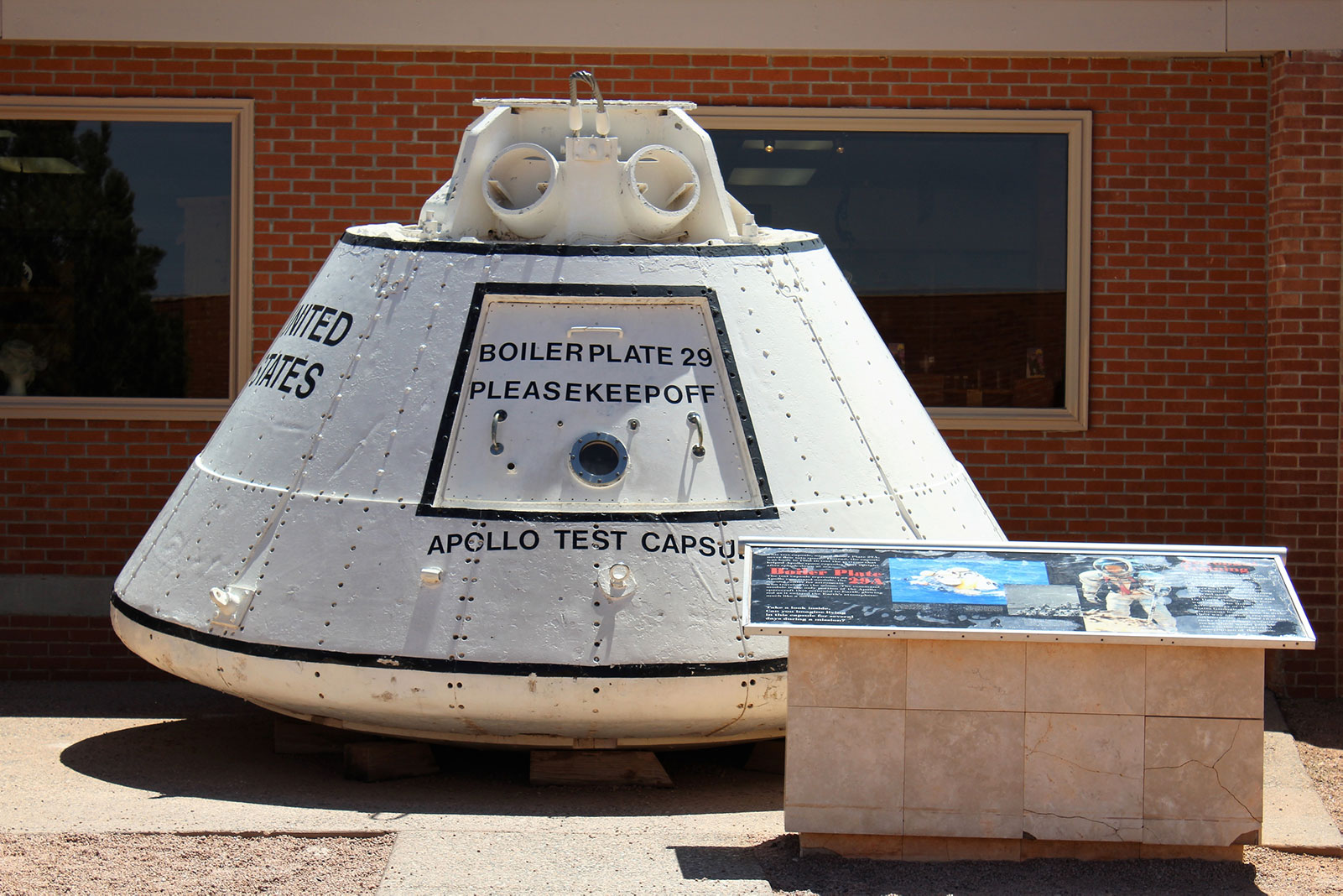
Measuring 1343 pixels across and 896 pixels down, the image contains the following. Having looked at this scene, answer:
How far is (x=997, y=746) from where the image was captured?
4258 millimetres

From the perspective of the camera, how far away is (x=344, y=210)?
762 cm

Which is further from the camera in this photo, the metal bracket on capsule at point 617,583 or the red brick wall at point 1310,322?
the red brick wall at point 1310,322

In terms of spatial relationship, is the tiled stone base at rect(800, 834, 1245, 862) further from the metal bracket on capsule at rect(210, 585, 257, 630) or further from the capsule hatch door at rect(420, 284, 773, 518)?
the metal bracket on capsule at rect(210, 585, 257, 630)

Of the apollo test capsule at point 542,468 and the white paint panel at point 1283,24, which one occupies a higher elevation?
the white paint panel at point 1283,24

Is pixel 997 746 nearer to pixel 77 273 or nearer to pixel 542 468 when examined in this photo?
pixel 542 468

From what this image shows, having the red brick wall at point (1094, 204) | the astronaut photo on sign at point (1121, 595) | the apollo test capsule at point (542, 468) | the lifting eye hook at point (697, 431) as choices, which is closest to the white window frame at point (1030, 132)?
the red brick wall at point (1094, 204)

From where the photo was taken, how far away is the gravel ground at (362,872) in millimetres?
4082

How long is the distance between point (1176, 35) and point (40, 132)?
5902 millimetres

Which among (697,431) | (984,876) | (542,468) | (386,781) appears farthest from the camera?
(386,781)

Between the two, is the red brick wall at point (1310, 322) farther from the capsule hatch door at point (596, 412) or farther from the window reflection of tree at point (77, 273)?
the window reflection of tree at point (77, 273)

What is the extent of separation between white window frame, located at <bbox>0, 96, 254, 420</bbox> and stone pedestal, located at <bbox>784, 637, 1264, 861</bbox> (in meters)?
4.40

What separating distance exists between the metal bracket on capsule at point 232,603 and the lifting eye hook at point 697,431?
1.60m

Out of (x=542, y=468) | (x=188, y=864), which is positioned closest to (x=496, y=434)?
(x=542, y=468)

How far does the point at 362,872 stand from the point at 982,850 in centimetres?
181
